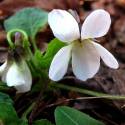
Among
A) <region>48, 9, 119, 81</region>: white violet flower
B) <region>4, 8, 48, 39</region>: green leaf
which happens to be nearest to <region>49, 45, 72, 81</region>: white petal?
<region>48, 9, 119, 81</region>: white violet flower

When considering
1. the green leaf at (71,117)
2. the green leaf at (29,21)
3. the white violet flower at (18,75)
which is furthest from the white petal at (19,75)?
the green leaf at (29,21)

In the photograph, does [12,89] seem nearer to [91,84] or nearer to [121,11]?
[91,84]

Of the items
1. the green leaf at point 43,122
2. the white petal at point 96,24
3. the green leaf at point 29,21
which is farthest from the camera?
the green leaf at point 29,21

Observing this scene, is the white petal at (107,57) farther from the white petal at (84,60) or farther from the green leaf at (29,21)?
the green leaf at (29,21)

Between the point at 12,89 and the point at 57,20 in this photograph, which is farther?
the point at 12,89

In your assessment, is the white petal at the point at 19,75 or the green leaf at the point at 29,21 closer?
the white petal at the point at 19,75

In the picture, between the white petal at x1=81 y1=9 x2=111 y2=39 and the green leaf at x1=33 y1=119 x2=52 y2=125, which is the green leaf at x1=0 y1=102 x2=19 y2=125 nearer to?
the green leaf at x1=33 y1=119 x2=52 y2=125

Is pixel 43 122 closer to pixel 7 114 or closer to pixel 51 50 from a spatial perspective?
pixel 7 114

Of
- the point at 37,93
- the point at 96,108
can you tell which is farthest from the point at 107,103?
the point at 37,93
